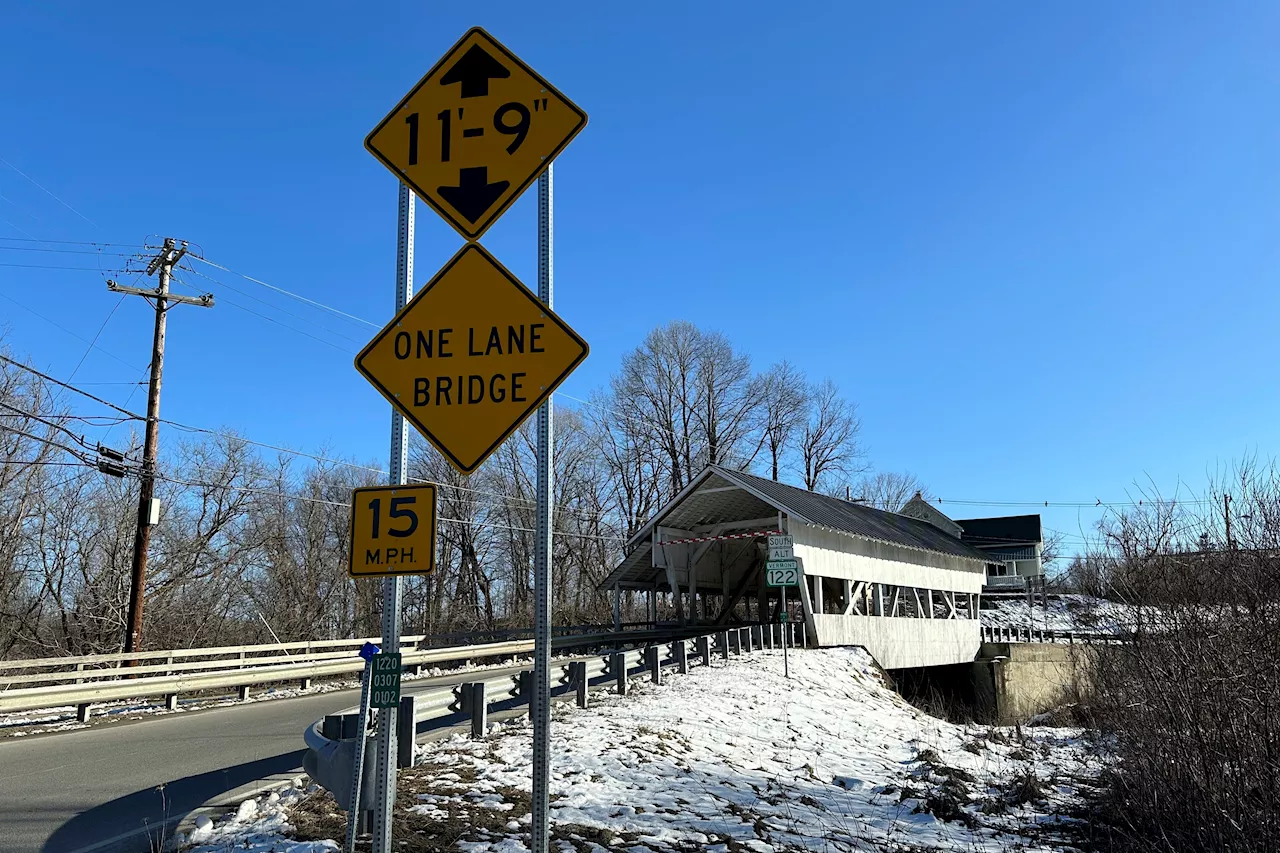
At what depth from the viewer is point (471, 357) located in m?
3.88

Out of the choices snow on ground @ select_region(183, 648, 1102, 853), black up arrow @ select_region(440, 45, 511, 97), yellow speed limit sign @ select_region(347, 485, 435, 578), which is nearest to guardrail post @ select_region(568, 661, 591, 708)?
snow on ground @ select_region(183, 648, 1102, 853)

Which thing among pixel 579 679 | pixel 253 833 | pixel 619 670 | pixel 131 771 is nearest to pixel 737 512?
pixel 619 670

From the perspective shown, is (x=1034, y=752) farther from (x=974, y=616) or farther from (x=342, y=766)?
(x=974, y=616)

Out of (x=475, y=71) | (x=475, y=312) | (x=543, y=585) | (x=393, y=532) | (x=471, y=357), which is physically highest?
(x=475, y=71)

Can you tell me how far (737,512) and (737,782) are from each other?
19932 mm

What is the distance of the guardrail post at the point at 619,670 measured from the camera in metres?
13.7

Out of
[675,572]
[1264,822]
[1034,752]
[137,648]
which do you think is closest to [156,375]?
[137,648]

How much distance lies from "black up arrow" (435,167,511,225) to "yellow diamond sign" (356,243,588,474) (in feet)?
0.73

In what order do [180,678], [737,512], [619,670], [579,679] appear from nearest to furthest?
[579,679] → [619,670] → [180,678] → [737,512]

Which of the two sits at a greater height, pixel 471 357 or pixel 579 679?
pixel 471 357

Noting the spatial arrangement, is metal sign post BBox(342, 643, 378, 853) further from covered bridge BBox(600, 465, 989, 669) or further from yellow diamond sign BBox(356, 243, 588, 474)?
covered bridge BBox(600, 465, 989, 669)

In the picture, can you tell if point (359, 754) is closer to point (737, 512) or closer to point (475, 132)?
point (475, 132)

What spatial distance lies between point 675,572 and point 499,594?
86.2 feet

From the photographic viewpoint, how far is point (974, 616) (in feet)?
120
